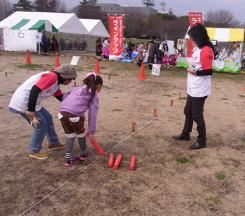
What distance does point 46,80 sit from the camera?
2.89 m

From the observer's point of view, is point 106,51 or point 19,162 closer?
point 19,162

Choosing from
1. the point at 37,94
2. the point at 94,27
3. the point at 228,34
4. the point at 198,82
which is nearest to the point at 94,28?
the point at 94,27

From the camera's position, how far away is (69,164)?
3.26 meters

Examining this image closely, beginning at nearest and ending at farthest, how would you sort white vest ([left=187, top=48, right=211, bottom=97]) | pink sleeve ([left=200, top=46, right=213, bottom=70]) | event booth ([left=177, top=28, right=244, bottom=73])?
pink sleeve ([left=200, top=46, right=213, bottom=70]), white vest ([left=187, top=48, right=211, bottom=97]), event booth ([left=177, top=28, right=244, bottom=73])

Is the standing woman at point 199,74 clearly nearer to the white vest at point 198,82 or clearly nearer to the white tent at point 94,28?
the white vest at point 198,82

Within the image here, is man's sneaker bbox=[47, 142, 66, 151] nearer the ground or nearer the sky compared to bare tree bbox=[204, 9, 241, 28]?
nearer the ground

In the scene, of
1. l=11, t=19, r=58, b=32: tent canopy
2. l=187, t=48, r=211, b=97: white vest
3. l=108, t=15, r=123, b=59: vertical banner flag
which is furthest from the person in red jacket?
l=11, t=19, r=58, b=32: tent canopy

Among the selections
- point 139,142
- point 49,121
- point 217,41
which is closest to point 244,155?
point 139,142

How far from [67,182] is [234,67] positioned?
47.3ft

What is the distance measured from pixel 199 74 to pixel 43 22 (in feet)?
63.8

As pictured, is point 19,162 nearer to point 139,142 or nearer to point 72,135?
point 72,135

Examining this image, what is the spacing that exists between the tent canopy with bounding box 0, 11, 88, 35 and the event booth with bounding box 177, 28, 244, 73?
11709mm

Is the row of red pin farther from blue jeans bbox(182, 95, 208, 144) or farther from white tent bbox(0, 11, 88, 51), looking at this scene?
white tent bbox(0, 11, 88, 51)

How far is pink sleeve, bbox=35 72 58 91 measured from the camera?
9.36 ft
